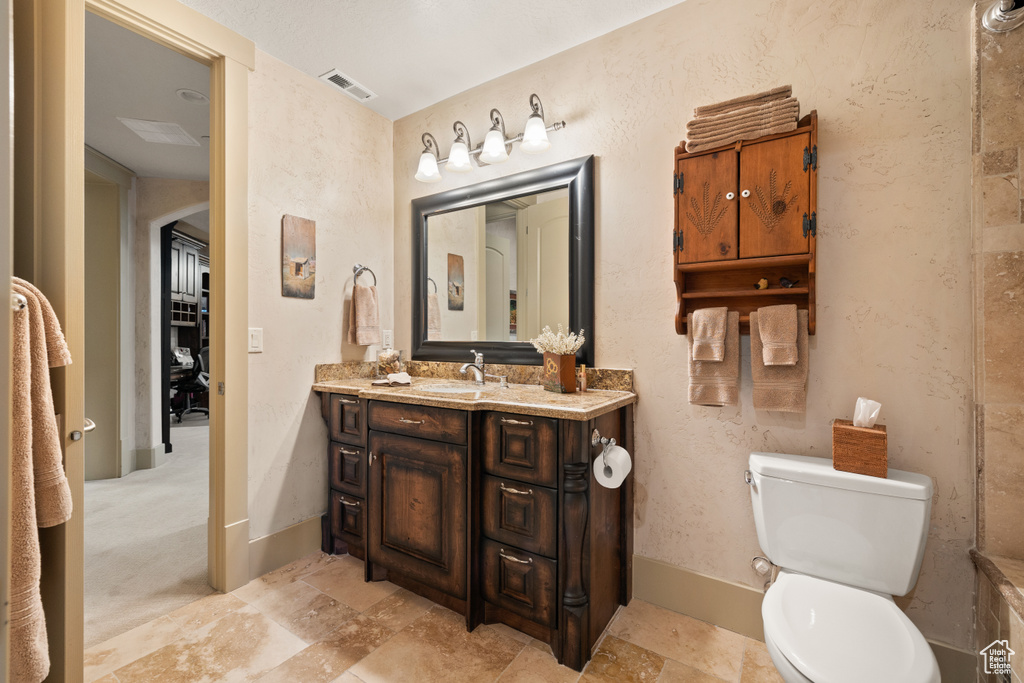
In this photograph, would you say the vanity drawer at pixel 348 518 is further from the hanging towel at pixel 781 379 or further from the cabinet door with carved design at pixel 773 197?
the cabinet door with carved design at pixel 773 197

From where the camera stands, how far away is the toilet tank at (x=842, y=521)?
1314 millimetres

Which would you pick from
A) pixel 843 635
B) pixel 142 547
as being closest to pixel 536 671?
pixel 843 635

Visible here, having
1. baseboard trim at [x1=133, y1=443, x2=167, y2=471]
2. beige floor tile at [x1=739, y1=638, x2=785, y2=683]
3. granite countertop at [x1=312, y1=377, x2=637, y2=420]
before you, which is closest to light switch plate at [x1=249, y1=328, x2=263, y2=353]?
granite countertop at [x1=312, y1=377, x2=637, y2=420]

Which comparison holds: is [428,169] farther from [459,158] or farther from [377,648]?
[377,648]

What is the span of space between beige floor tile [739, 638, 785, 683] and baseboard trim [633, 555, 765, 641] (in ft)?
0.23

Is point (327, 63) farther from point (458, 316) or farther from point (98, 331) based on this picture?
point (98, 331)

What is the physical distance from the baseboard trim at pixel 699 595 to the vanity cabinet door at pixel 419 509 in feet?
2.59

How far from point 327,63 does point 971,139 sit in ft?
8.52

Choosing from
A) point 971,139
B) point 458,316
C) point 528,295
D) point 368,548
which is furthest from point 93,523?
point 971,139

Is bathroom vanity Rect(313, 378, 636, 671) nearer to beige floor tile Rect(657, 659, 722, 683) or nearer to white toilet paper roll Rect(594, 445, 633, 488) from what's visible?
white toilet paper roll Rect(594, 445, 633, 488)

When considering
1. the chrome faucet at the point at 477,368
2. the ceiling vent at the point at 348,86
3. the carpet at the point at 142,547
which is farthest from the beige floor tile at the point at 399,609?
the ceiling vent at the point at 348,86

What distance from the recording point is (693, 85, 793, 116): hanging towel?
61.5 inches

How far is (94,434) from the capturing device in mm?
3586

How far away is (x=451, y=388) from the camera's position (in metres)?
2.18
